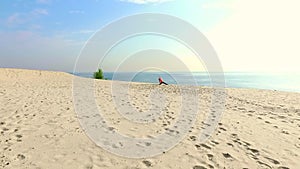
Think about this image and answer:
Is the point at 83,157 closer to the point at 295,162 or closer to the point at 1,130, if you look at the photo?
the point at 1,130

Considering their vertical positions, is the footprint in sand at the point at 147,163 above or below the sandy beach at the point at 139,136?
below

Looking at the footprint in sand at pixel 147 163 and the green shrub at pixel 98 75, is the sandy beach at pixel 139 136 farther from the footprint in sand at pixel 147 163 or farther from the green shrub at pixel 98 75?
the green shrub at pixel 98 75

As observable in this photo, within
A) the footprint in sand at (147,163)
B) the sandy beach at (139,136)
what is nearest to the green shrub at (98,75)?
the sandy beach at (139,136)

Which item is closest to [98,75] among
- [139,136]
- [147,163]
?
[139,136]

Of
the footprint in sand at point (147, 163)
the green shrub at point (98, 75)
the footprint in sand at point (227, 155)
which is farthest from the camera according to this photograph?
the green shrub at point (98, 75)

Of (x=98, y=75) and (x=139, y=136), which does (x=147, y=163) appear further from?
(x=98, y=75)

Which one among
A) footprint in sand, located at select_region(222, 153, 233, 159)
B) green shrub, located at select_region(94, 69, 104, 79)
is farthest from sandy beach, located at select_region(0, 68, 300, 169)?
green shrub, located at select_region(94, 69, 104, 79)

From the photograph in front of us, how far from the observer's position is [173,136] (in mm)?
6816

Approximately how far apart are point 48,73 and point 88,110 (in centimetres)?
2907

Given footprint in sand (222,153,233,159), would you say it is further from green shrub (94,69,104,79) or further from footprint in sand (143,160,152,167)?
green shrub (94,69,104,79)

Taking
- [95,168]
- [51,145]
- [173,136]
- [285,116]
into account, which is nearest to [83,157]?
[95,168]

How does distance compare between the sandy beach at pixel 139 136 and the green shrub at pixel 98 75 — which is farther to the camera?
the green shrub at pixel 98 75

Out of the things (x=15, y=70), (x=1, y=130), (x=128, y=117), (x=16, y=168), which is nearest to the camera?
(x=16, y=168)

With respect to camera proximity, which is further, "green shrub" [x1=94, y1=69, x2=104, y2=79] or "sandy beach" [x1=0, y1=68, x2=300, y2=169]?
"green shrub" [x1=94, y1=69, x2=104, y2=79]
